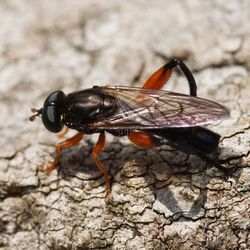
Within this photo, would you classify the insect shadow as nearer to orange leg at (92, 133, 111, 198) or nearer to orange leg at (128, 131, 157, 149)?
orange leg at (92, 133, 111, 198)

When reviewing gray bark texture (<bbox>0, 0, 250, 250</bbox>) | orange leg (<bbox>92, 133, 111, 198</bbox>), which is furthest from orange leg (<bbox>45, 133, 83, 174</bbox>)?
orange leg (<bbox>92, 133, 111, 198</bbox>)

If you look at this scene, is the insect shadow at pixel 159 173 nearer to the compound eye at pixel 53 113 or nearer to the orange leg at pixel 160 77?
the compound eye at pixel 53 113

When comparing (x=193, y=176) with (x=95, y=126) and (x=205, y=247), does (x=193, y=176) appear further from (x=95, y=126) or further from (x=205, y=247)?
(x=95, y=126)

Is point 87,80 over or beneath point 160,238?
over

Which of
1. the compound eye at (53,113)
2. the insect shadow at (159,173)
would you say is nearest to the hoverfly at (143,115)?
the compound eye at (53,113)

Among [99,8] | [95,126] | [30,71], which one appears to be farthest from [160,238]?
[99,8]

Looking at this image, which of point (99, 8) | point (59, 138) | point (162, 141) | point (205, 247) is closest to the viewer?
point (205, 247)
